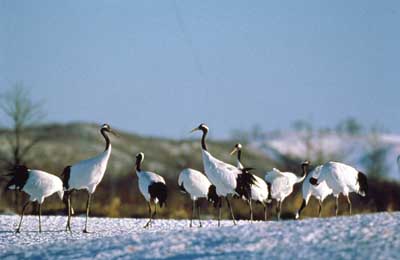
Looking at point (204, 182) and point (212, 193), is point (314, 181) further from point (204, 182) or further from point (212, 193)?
point (204, 182)

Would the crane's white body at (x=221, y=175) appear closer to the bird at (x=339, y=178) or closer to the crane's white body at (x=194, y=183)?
the crane's white body at (x=194, y=183)

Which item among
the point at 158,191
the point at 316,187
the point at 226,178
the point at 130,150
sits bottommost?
the point at 158,191

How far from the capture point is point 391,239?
10.6 meters

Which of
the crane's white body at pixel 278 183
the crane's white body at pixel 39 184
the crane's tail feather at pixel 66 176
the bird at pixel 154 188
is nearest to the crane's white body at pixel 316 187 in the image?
the crane's white body at pixel 278 183

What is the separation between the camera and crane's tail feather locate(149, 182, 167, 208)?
1673 centimetres

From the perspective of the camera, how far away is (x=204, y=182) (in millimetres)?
17047

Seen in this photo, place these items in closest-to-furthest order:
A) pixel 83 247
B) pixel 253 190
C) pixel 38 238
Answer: pixel 83 247 → pixel 38 238 → pixel 253 190

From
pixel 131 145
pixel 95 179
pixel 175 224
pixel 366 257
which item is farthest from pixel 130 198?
pixel 131 145

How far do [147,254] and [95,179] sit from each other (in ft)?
17.4

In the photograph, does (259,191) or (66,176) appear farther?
(259,191)

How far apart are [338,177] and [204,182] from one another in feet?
8.73

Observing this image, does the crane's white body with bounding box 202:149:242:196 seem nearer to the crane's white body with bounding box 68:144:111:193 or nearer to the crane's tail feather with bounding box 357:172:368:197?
the crane's white body with bounding box 68:144:111:193

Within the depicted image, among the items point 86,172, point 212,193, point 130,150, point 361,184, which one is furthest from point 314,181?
point 130,150

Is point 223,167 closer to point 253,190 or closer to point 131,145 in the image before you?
point 253,190
